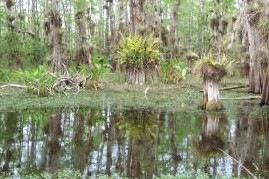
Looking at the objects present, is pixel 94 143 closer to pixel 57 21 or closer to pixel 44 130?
pixel 44 130

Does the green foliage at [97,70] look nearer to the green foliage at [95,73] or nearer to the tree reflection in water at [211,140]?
the green foliage at [95,73]

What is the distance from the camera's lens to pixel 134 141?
1010 centimetres

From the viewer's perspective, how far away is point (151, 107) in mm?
14883

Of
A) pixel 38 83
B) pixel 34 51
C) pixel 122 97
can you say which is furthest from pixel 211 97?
pixel 34 51

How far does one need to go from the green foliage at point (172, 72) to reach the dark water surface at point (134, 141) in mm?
8302

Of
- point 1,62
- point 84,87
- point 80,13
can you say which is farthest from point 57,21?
point 80,13

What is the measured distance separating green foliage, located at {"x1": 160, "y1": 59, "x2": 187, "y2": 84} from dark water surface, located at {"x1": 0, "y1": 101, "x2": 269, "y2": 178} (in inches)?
327

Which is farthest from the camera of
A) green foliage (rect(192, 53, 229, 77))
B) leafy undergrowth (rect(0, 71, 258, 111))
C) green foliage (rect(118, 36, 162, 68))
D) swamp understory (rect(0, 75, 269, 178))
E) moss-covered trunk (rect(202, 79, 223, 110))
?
green foliage (rect(118, 36, 162, 68))

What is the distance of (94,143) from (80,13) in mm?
24527

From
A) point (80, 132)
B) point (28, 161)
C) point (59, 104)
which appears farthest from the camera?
point (59, 104)

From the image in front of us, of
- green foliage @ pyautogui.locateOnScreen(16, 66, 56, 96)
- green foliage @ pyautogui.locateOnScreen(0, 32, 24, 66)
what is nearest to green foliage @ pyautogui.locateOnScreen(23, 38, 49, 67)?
green foliage @ pyautogui.locateOnScreen(0, 32, 24, 66)

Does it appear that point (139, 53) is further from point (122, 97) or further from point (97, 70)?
point (122, 97)

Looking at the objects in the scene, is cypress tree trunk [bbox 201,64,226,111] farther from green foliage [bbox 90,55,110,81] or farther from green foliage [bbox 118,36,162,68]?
green foliage [bbox 118,36,162,68]

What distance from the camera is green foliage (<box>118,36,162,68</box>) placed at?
2131 cm
